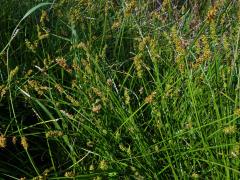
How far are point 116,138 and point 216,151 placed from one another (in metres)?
0.28

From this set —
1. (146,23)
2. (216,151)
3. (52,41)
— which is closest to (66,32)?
(52,41)

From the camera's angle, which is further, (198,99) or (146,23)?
(146,23)

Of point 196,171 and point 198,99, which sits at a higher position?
point 198,99

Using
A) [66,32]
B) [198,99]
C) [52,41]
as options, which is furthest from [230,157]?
[66,32]

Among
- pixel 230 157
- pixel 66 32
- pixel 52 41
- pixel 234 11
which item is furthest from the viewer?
pixel 234 11

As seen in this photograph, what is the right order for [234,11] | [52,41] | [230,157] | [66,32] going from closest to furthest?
[230,157]
[52,41]
[66,32]
[234,11]

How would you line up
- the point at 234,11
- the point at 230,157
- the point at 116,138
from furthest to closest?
the point at 234,11 → the point at 116,138 → the point at 230,157

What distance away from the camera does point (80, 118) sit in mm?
1419

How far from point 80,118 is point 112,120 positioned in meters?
0.13

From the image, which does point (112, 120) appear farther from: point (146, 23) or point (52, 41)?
point (146, 23)

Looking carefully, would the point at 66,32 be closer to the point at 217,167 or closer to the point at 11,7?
the point at 11,7

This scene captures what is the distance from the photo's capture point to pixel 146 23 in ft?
7.88

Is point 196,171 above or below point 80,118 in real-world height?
below

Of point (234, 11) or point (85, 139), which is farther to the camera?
point (234, 11)
